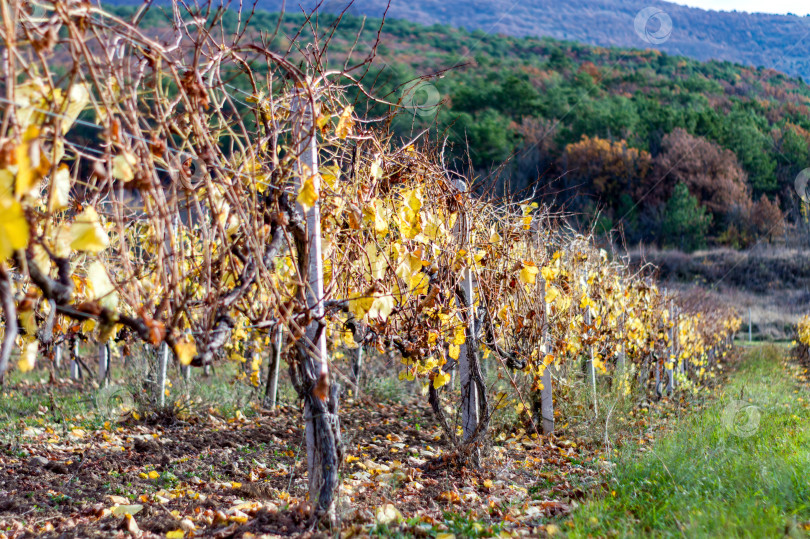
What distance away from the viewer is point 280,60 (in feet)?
6.34

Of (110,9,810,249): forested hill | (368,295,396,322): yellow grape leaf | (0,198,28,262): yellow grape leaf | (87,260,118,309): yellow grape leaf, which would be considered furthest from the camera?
(110,9,810,249): forested hill

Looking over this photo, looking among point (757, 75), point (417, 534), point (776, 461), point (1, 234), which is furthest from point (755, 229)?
point (1, 234)

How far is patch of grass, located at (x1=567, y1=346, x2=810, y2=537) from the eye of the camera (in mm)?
2621

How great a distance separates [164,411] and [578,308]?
408 cm

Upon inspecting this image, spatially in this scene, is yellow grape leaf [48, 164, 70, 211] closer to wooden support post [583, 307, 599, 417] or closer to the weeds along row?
the weeds along row

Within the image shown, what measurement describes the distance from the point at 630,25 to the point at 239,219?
215ft

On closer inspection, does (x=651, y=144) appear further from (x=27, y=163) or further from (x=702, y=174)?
(x=27, y=163)

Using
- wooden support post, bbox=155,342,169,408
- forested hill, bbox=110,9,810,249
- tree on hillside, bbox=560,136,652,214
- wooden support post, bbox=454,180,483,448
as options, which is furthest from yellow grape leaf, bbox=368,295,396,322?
tree on hillside, bbox=560,136,652,214

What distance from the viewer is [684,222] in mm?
24719

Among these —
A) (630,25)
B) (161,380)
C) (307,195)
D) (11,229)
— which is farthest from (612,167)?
(630,25)

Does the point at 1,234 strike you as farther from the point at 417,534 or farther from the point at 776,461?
the point at 776,461

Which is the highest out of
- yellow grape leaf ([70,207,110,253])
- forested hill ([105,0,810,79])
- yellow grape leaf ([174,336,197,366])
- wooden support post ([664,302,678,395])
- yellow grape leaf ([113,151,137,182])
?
forested hill ([105,0,810,79])

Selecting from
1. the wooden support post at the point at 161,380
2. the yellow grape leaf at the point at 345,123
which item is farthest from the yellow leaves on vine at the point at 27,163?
the wooden support post at the point at 161,380

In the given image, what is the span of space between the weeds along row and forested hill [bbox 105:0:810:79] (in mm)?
43692
